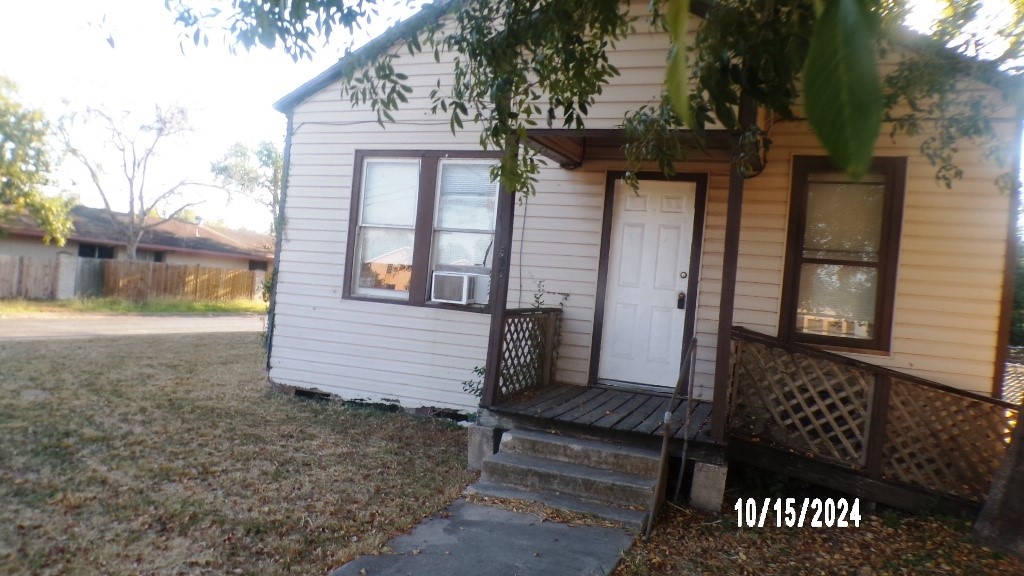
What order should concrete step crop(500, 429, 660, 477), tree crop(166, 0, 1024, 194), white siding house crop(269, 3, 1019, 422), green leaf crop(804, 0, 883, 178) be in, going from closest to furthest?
green leaf crop(804, 0, 883, 178) → tree crop(166, 0, 1024, 194) → concrete step crop(500, 429, 660, 477) → white siding house crop(269, 3, 1019, 422)

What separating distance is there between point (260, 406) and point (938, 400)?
6483 millimetres

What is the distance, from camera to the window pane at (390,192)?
26.6 feet

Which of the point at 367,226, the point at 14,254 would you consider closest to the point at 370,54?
the point at 367,226

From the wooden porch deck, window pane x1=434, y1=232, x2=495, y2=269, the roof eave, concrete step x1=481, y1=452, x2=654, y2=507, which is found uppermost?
the roof eave

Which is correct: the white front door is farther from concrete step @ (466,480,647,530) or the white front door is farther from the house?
concrete step @ (466,480,647,530)

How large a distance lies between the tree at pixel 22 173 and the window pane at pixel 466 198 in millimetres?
22021

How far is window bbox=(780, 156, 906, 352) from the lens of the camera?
6.44 metres

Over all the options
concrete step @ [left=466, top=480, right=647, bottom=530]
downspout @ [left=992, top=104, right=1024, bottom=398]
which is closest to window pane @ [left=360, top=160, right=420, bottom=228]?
concrete step @ [left=466, top=480, right=647, bottom=530]

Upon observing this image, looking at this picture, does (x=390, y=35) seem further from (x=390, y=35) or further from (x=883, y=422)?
(x=883, y=422)

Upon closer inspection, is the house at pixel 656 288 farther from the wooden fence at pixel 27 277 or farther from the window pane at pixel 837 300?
the wooden fence at pixel 27 277

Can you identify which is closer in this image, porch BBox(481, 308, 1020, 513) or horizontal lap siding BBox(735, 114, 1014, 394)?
porch BBox(481, 308, 1020, 513)

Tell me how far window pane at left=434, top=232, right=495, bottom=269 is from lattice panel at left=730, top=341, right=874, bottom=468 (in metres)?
3.09

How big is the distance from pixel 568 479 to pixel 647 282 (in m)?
2.58

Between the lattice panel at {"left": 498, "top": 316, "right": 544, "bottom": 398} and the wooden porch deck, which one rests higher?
the lattice panel at {"left": 498, "top": 316, "right": 544, "bottom": 398}
